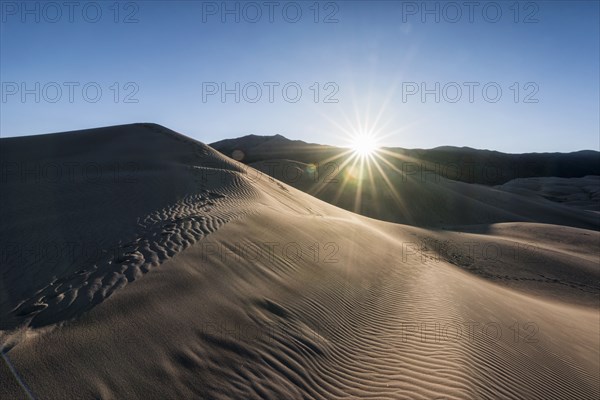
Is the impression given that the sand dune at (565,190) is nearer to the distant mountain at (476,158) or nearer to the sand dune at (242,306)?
the distant mountain at (476,158)

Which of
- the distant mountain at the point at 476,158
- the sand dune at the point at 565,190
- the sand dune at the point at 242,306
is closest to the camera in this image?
the sand dune at the point at 242,306

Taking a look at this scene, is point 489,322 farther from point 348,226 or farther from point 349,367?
point 348,226

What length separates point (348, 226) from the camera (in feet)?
40.2

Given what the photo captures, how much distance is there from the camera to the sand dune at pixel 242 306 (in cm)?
377

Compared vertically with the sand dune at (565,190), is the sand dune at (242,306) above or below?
below

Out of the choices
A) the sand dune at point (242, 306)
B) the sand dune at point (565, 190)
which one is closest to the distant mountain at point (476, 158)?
the sand dune at point (565, 190)

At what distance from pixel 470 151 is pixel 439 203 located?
210 ft

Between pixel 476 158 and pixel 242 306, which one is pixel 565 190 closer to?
pixel 476 158

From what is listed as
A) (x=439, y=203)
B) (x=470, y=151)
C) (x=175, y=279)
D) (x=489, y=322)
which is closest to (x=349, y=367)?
(x=175, y=279)

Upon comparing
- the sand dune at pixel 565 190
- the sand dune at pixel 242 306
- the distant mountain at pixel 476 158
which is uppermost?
the distant mountain at pixel 476 158

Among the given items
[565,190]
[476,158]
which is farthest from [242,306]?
[476,158]

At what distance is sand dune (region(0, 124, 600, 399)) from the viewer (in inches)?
148

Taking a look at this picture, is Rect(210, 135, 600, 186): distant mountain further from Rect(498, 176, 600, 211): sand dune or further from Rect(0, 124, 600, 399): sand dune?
Rect(0, 124, 600, 399): sand dune

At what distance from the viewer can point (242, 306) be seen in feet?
17.0
